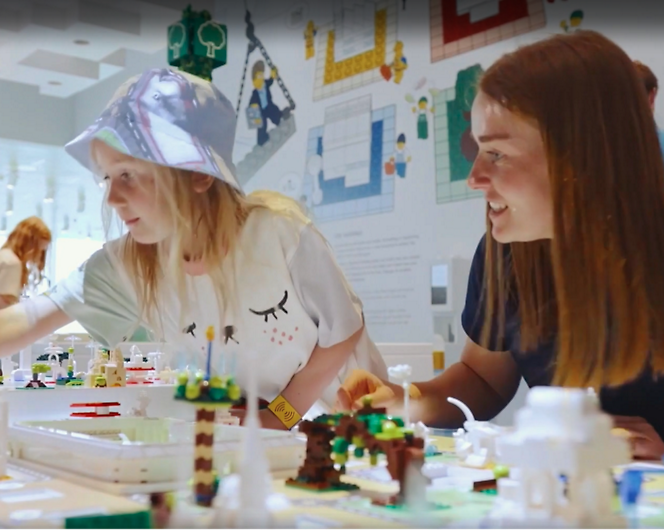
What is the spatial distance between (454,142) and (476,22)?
0.32 metres

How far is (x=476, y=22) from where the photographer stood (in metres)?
1.98

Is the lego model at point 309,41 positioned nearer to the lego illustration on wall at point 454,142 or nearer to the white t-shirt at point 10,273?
the lego illustration on wall at point 454,142

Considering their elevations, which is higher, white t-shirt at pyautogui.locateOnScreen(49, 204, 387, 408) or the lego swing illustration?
the lego swing illustration

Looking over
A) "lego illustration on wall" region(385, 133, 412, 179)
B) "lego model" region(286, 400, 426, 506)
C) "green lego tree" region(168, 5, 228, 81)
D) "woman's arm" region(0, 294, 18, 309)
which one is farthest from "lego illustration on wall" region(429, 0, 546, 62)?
"lego model" region(286, 400, 426, 506)

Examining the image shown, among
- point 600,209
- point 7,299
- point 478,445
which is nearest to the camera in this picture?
point 478,445

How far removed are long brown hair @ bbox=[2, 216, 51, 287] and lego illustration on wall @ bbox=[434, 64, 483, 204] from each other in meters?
1.10

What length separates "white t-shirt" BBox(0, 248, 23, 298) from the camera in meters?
1.90

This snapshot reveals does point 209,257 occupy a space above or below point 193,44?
below

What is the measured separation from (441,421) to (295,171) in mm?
1291

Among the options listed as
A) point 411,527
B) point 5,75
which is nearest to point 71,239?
point 5,75

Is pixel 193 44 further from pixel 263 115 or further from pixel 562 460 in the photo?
pixel 562 460

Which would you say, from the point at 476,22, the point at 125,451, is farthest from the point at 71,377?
the point at 476,22

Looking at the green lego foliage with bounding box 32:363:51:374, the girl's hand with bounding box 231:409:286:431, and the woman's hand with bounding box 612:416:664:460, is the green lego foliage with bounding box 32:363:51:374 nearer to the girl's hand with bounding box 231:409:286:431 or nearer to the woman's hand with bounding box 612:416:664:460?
the girl's hand with bounding box 231:409:286:431

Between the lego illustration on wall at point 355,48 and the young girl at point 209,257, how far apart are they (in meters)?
0.84
